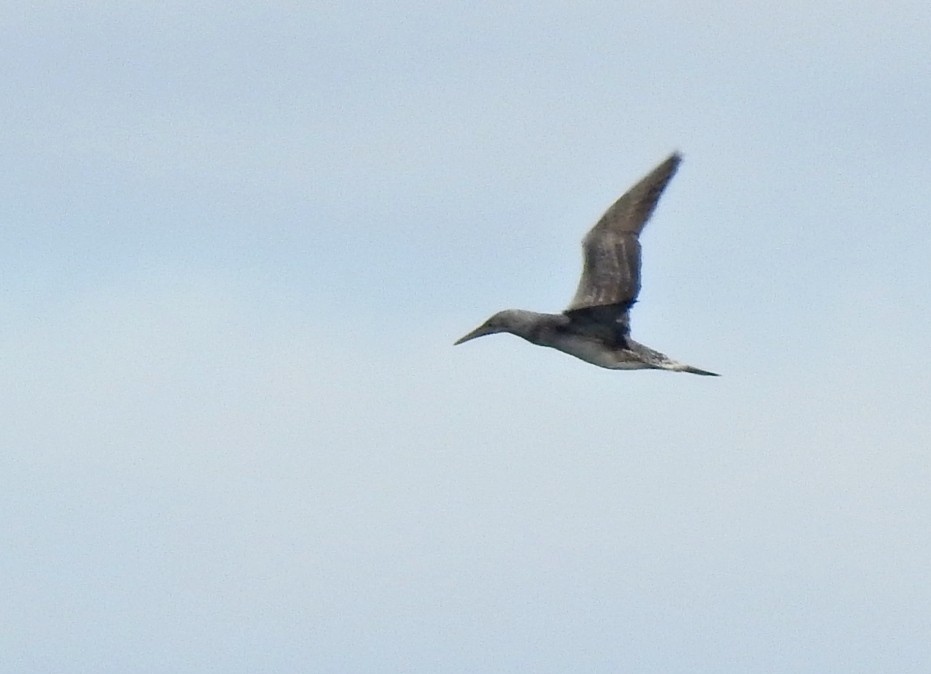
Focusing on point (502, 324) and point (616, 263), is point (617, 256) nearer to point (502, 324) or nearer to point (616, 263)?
point (616, 263)

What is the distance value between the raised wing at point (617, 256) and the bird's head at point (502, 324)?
1367 mm

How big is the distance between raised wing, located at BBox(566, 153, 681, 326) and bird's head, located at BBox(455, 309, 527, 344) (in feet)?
4.48

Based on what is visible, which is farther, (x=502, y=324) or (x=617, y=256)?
(x=502, y=324)

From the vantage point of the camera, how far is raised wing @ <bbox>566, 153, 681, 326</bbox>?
136625 mm

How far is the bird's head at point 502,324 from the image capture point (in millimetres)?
138125

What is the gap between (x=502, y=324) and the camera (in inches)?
5458

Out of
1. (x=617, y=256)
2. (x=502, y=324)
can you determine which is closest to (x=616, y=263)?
(x=617, y=256)

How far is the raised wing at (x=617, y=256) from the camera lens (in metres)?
137

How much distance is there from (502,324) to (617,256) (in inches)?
111

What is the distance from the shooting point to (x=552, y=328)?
138m

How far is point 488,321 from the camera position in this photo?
139000mm

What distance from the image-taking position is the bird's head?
13812 centimetres

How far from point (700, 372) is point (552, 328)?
7.91 feet

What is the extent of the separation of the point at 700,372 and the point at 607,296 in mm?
1807
